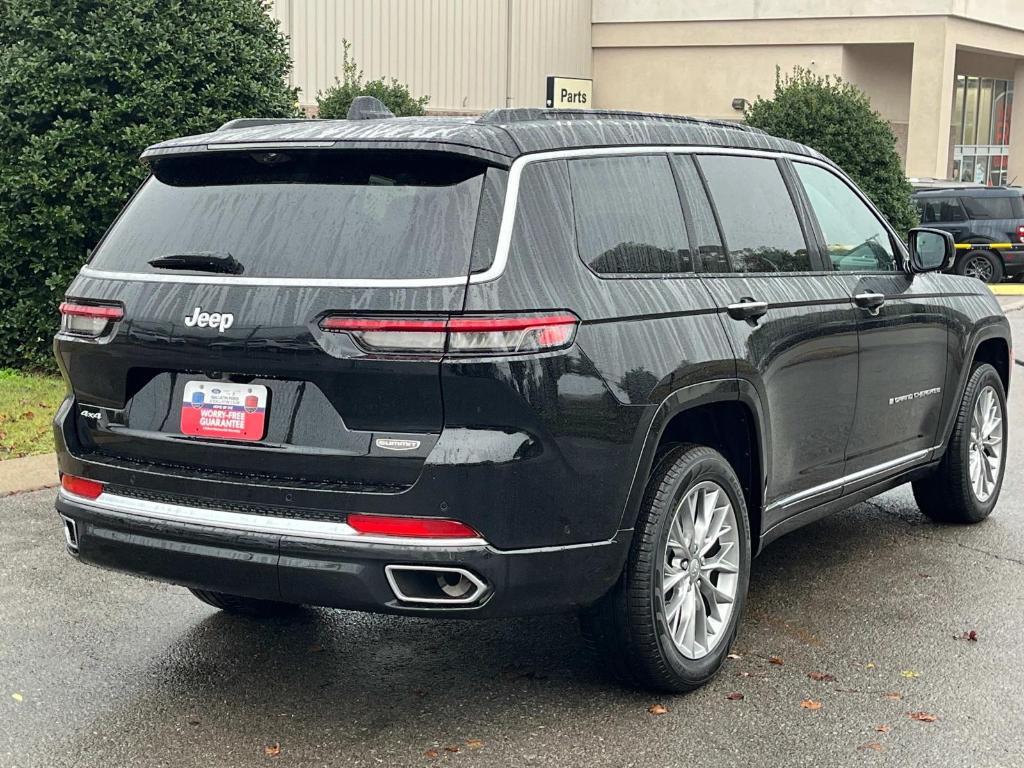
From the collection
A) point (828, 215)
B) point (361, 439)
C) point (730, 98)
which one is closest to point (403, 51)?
point (730, 98)

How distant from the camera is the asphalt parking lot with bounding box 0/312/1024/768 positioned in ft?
13.4

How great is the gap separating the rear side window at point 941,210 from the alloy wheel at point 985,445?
67.3 ft

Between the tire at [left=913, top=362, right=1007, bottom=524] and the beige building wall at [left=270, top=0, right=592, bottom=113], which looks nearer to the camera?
the tire at [left=913, top=362, right=1007, bottom=524]

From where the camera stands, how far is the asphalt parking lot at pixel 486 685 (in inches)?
161

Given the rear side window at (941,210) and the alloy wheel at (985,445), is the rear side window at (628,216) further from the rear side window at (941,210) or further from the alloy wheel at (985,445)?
the rear side window at (941,210)

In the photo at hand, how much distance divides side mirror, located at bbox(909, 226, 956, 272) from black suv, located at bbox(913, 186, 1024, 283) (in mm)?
20615

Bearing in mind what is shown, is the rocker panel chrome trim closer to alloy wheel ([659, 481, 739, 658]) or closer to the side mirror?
alloy wheel ([659, 481, 739, 658])

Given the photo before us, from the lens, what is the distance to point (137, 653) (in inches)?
194

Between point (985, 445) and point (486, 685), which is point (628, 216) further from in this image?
point (985, 445)

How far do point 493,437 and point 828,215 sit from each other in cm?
251

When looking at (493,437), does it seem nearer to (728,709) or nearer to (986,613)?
(728,709)

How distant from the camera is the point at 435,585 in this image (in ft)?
12.7

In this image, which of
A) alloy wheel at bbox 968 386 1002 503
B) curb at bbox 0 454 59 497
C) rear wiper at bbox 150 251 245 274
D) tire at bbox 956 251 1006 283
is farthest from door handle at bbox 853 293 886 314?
tire at bbox 956 251 1006 283

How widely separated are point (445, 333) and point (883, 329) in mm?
2663
